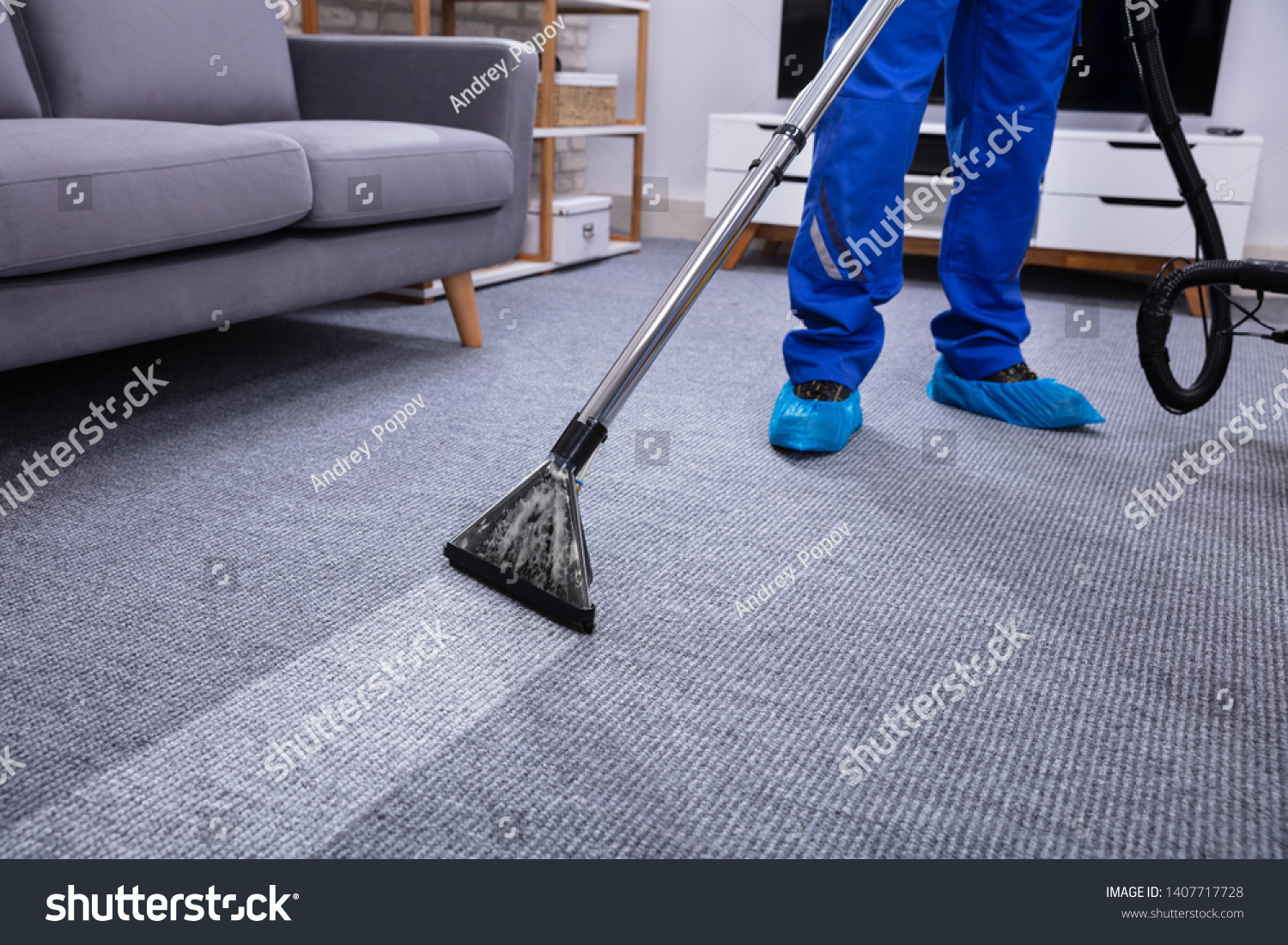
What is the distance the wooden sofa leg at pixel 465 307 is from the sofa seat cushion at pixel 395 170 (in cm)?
15

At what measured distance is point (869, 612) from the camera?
911mm

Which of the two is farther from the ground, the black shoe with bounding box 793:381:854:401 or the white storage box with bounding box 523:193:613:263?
the black shoe with bounding box 793:381:854:401

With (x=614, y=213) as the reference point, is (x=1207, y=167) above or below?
above

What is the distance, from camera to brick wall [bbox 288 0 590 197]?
8.29 ft

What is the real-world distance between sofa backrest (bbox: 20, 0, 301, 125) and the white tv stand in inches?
49.3

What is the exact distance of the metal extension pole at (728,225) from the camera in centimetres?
87

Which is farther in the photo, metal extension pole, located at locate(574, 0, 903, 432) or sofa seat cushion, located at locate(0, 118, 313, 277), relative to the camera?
sofa seat cushion, located at locate(0, 118, 313, 277)

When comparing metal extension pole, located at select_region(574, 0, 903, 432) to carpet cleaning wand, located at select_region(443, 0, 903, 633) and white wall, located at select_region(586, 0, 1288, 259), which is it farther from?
white wall, located at select_region(586, 0, 1288, 259)

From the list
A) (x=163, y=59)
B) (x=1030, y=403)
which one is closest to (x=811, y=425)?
(x=1030, y=403)

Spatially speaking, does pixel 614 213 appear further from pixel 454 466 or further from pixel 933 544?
pixel 933 544

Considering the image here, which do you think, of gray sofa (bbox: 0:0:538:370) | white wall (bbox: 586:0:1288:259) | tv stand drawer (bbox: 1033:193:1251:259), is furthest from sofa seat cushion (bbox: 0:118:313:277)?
white wall (bbox: 586:0:1288:259)

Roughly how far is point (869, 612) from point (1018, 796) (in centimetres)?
27
